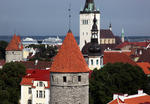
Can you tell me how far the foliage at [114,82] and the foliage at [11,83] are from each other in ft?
24.2

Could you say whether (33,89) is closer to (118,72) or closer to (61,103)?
(118,72)

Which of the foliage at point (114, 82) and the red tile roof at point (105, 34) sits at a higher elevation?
the red tile roof at point (105, 34)

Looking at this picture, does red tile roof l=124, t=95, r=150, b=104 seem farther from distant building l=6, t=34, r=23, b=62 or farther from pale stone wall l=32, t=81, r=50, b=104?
distant building l=6, t=34, r=23, b=62

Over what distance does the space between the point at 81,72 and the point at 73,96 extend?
4.40 ft

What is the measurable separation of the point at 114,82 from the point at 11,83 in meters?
9.93

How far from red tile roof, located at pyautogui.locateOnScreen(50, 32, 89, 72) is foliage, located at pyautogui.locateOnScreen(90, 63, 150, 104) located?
60.2 ft

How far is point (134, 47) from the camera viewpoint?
432ft

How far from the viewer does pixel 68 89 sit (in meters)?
29.5

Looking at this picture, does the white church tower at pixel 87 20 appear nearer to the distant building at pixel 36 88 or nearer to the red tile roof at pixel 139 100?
the distant building at pixel 36 88

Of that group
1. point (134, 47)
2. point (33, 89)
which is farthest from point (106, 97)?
point (134, 47)

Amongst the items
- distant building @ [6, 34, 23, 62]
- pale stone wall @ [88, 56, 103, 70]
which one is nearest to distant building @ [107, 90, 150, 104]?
pale stone wall @ [88, 56, 103, 70]

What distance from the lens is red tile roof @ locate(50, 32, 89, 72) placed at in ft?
98.3

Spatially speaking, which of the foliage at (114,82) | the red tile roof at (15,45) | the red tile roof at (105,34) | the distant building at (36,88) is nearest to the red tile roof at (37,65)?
the red tile roof at (15,45)

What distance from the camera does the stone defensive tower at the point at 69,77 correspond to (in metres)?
29.5
